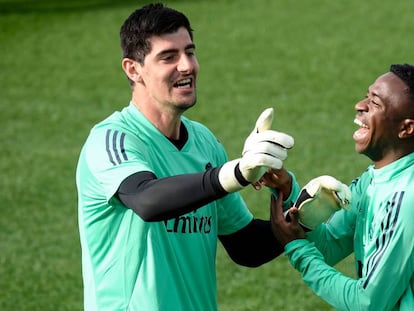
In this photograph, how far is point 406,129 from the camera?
5402mm

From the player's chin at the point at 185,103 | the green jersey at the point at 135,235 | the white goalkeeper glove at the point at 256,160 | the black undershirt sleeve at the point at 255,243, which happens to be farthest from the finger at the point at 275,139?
the black undershirt sleeve at the point at 255,243

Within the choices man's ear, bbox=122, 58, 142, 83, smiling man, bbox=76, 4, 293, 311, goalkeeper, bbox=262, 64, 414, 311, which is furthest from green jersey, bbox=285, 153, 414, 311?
man's ear, bbox=122, 58, 142, 83

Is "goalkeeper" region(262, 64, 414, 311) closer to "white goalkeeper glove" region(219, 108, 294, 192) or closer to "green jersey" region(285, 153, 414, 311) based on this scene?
"green jersey" region(285, 153, 414, 311)

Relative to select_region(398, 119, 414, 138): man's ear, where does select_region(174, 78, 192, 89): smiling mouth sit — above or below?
above

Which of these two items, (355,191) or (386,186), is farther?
(355,191)

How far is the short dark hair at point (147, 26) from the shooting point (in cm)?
553

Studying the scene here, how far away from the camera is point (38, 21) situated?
72.7 feet

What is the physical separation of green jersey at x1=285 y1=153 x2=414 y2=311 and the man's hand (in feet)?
0.22

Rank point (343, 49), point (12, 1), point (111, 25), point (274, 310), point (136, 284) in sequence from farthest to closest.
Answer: point (12, 1) < point (111, 25) < point (343, 49) < point (274, 310) < point (136, 284)

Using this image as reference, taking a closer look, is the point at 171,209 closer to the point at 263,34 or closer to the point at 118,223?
the point at 118,223

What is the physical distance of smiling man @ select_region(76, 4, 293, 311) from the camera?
5.18 m

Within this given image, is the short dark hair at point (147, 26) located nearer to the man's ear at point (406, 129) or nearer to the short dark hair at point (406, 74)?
the short dark hair at point (406, 74)

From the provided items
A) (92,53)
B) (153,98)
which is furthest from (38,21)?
(153,98)

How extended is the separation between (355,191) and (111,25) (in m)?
16.1
